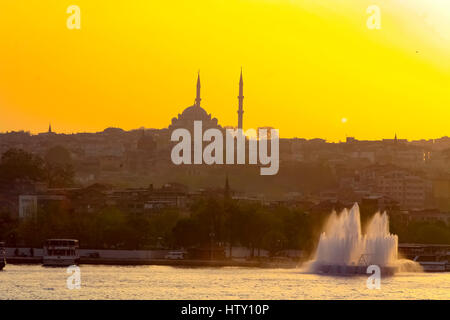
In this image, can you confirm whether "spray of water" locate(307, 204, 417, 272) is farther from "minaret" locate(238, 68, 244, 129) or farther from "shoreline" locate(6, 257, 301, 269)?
"minaret" locate(238, 68, 244, 129)

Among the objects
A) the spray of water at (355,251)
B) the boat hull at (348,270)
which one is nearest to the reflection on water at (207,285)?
the boat hull at (348,270)

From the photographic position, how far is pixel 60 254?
6712cm

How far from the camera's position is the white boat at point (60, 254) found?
66.4 meters

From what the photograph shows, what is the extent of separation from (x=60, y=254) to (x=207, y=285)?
20044mm

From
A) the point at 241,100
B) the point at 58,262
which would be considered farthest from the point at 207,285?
the point at 241,100

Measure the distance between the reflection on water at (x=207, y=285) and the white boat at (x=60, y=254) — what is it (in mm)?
3912

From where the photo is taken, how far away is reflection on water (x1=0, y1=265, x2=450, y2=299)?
141 feet

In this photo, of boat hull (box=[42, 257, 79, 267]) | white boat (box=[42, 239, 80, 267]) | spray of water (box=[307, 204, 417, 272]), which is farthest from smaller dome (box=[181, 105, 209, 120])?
spray of water (box=[307, 204, 417, 272])

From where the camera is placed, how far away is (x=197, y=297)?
4206 cm

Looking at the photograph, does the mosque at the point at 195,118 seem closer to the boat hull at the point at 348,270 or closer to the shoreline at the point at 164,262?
the shoreline at the point at 164,262

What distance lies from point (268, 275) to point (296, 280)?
5.06m

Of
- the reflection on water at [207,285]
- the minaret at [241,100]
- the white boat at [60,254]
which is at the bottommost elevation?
the reflection on water at [207,285]

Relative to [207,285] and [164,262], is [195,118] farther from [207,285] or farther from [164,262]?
[207,285]
